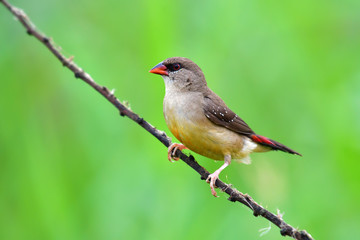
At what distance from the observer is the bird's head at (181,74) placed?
3.78 metres

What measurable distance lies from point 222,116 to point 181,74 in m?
0.45

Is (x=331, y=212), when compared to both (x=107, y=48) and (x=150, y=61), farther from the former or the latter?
(x=107, y=48)

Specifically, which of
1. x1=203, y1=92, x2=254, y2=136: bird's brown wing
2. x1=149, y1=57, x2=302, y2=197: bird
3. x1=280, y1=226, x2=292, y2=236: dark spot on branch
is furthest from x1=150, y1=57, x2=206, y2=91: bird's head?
x1=280, y1=226, x2=292, y2=236: dark spot on branch

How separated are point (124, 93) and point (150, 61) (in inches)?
14.2

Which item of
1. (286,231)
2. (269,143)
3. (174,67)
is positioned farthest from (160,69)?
(286,231)

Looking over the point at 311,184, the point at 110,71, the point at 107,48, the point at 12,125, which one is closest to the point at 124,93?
the point at 110,71

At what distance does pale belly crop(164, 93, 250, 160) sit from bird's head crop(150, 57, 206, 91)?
0.73 ft

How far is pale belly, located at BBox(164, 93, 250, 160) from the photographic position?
344 centimetres

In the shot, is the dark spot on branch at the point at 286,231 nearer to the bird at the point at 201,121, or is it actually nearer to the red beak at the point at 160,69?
the bird at the point at 201,121

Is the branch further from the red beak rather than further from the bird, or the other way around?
the red beak

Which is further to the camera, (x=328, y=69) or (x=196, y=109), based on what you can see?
(x=328, y=69)

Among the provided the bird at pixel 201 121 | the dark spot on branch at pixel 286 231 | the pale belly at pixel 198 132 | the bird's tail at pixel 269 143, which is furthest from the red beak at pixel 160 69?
the dark spot on branch at pixel 286 231

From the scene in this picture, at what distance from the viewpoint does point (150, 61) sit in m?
3.67

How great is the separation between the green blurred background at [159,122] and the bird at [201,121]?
9 centimetres
